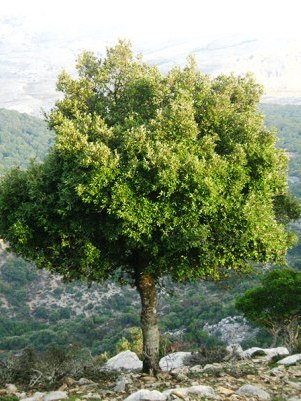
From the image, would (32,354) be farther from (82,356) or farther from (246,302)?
(246,302)

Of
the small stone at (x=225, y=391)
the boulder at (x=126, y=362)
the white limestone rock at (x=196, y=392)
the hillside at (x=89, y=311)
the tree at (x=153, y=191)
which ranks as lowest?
the hillside at (x=89, y=311)

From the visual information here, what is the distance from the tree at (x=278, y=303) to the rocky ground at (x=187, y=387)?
1298 cm

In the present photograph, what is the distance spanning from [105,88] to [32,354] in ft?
41.3

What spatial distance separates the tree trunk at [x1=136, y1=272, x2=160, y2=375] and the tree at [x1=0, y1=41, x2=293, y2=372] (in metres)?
0.05

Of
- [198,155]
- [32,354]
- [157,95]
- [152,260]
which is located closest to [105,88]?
[157,95]

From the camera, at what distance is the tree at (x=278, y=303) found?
109 feet

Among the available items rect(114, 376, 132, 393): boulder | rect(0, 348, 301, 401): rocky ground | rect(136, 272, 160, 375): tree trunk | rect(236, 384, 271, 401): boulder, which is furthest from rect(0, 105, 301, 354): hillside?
rect(236, 384, 271, 401): boulder

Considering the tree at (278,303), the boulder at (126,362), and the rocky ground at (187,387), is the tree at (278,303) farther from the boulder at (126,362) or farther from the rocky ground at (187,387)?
the rocky ground at (187,387)

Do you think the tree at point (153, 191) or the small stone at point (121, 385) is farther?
the small stone at point (121, 385)

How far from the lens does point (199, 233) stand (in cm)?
1642

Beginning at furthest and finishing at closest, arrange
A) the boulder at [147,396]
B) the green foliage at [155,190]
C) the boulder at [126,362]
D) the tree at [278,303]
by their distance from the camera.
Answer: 1. the tree at [278,303]
2. the boulder at [126,362]
3. the green foliage at [155,190]
4. the boulder at [147,396]

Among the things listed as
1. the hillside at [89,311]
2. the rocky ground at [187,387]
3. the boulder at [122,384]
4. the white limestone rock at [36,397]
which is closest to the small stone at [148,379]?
Result: the rocky ground at [187,387]

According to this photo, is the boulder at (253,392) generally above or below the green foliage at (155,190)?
below

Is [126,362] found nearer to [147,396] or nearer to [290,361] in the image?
[290,361]
